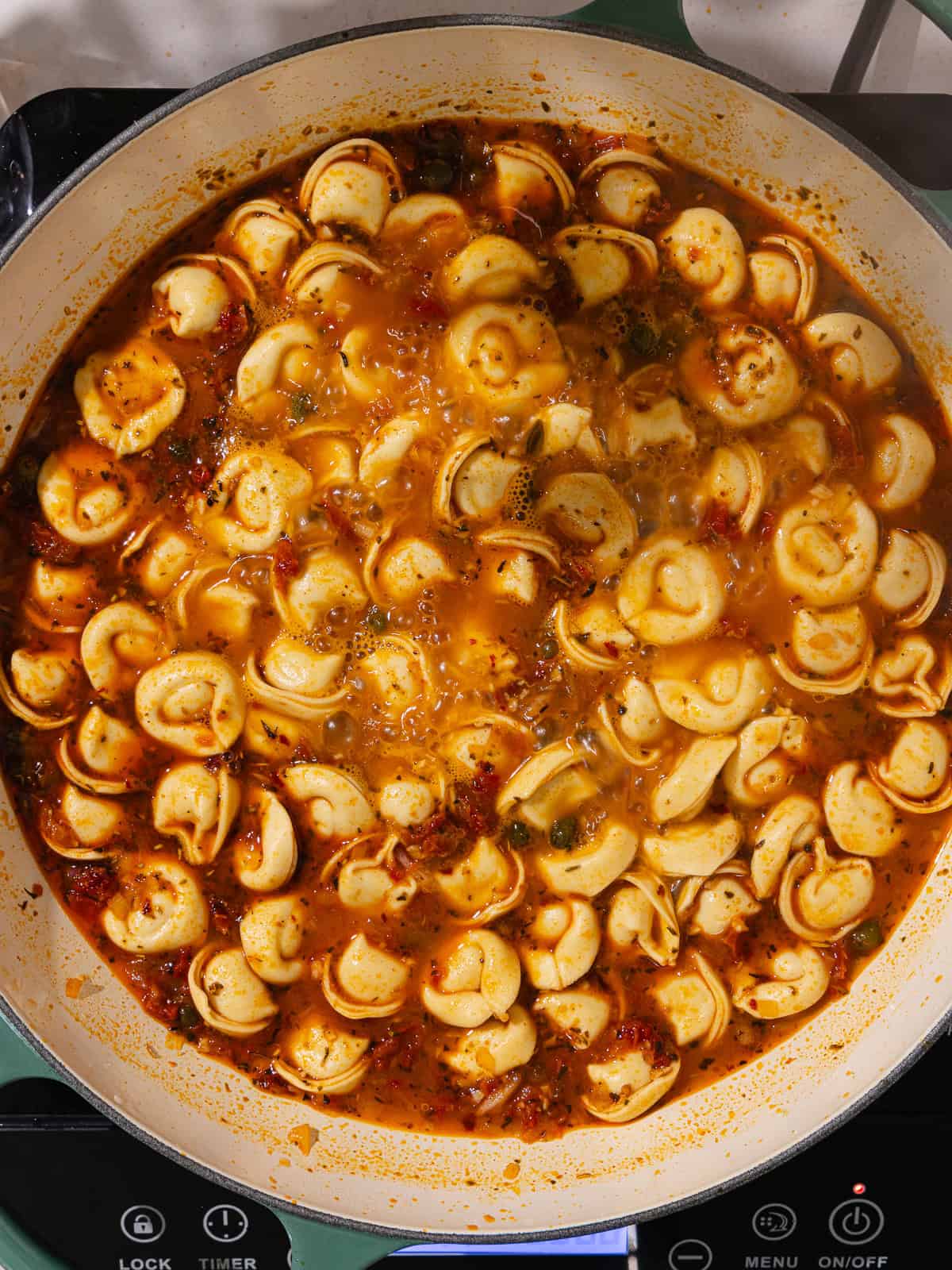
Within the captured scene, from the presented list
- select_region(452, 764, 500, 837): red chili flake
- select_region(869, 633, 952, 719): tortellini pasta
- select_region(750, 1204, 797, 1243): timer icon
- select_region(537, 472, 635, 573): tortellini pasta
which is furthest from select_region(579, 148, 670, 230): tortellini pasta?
select_region(750, 1204, 797, 1243): timer icon

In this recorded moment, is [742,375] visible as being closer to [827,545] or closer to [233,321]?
[827,545]

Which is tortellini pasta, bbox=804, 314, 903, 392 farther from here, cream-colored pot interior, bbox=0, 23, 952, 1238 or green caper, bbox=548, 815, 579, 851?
green caper, bbox=548, 815, 579, 851

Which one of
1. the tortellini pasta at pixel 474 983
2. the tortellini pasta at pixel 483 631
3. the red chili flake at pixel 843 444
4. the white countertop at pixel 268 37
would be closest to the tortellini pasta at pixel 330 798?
the tortellini pasta at pixel 483 631

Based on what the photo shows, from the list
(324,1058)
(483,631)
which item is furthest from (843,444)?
(324,1058)

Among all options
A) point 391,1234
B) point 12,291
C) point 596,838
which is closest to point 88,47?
point 12,291

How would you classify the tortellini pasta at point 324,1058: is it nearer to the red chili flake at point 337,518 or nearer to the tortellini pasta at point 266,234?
the red chili flake at point 337,518

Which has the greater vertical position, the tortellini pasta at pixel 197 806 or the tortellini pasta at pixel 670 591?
the tortellini pasta at pixel 670 591
